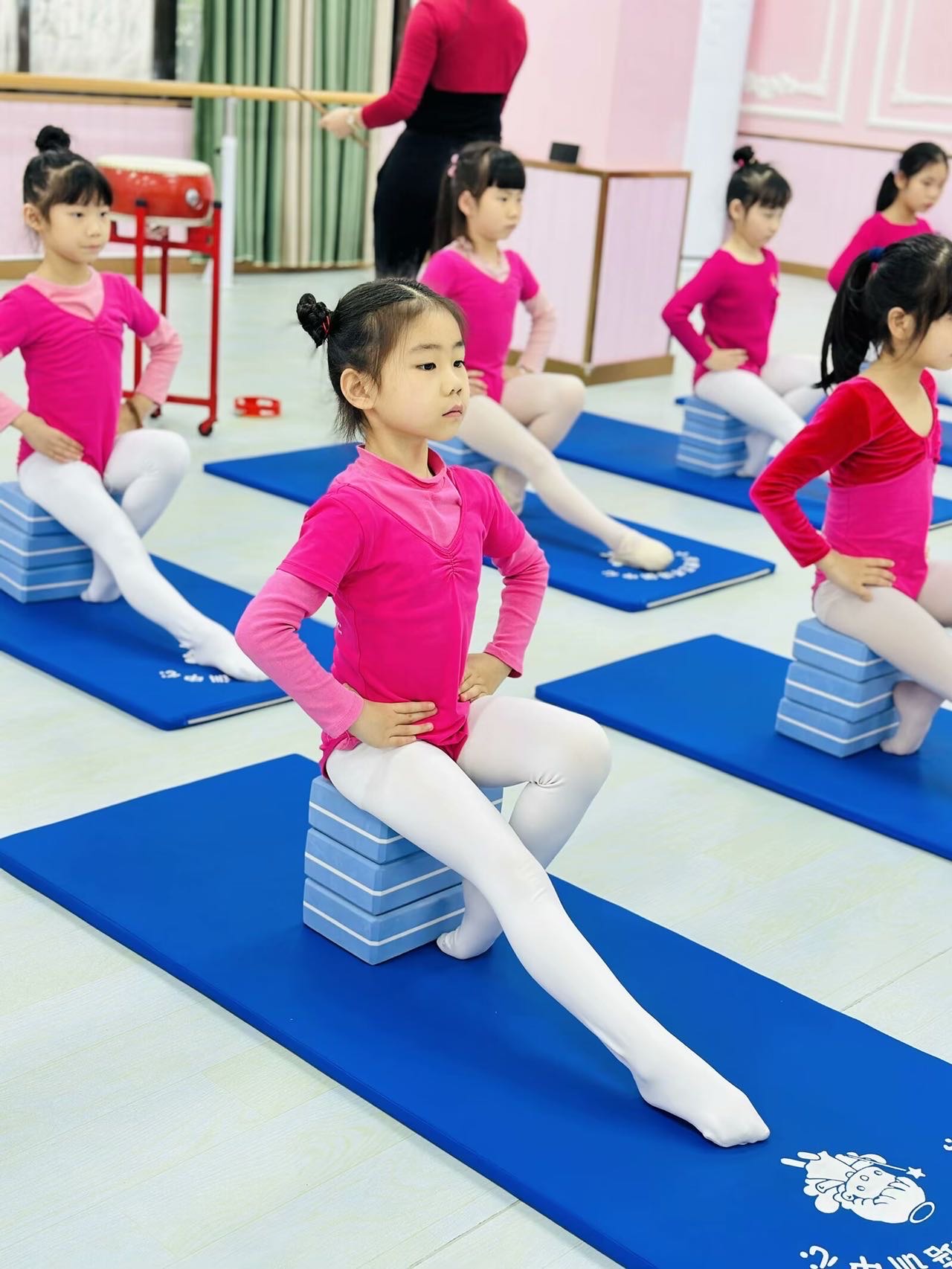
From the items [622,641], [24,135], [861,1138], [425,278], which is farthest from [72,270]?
[24,135]

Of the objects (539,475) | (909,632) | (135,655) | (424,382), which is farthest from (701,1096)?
→ (539,475)

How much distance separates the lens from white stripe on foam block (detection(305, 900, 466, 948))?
189 centimetres

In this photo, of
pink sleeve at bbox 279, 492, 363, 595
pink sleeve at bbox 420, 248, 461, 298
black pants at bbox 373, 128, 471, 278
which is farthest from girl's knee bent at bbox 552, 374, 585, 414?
pink sleeve at bbox 279, 492, 363, 595

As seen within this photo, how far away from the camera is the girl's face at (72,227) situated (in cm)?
282

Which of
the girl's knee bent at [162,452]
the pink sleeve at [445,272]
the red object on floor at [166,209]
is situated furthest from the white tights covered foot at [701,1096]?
the red object on floor at [166,209]

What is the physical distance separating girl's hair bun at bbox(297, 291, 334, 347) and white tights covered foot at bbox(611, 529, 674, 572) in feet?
5.86

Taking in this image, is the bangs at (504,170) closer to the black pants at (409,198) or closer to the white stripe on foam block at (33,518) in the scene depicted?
the black pants at (409,198)

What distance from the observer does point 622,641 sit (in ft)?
10.4

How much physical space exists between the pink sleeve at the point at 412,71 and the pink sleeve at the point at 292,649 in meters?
2.61

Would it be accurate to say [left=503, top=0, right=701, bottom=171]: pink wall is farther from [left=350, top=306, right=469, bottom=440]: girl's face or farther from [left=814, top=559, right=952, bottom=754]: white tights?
[left=350, top=306, right=469, bottom=440]: girl's face

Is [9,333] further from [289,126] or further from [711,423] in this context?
[289,126]

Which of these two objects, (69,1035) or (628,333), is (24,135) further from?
(69,1035)

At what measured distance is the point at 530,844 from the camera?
185cm

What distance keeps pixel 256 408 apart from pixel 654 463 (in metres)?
1.19
